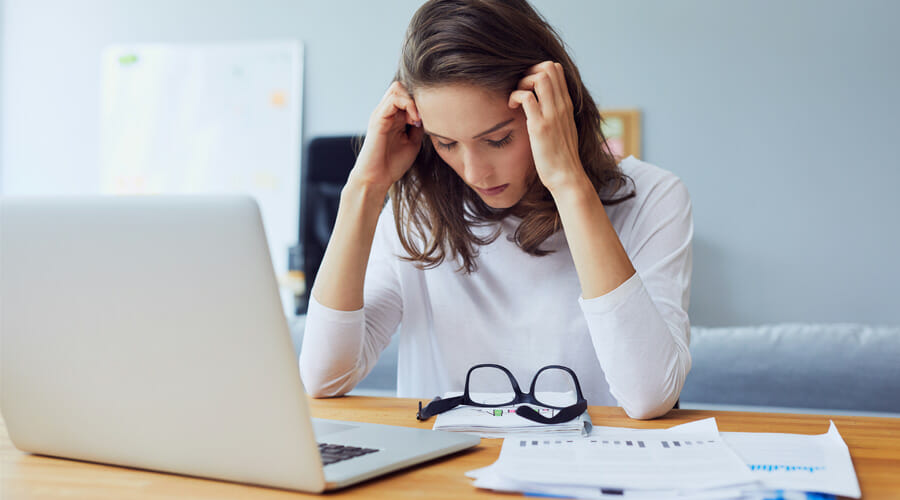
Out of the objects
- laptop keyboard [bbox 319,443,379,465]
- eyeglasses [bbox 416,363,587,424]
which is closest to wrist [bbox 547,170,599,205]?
eyeglasses [bbox 416,363,587,424]

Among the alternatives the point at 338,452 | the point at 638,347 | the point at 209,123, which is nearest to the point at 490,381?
the point at 638,347

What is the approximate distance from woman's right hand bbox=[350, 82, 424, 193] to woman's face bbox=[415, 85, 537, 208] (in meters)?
0.05

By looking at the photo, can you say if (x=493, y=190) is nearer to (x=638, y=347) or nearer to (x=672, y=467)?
(x=638, y=347)

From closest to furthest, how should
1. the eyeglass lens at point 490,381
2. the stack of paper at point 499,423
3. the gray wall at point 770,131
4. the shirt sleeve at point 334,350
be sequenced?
the stack of paper at point 499,423
the shirt sleeve at point 334,350
the eyeglass lens at point 490,381
the gray wall at point 770,131

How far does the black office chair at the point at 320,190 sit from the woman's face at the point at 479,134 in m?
1.86

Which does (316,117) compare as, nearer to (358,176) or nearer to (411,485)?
(358,176)

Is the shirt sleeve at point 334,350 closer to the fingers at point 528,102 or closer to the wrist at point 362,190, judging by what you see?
the wrist at point 362,190

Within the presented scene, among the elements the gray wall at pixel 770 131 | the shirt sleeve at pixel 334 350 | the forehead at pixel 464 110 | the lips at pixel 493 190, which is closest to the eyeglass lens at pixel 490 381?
the shirt sleeve at pixel 334 350

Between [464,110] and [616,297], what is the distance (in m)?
0.33

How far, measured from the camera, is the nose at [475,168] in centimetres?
107

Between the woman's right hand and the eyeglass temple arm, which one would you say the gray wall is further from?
the eyeglass temple arm

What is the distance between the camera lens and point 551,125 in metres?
1.03

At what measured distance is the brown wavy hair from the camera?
1036 millimetres

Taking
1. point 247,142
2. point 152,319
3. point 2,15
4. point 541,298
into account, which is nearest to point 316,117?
point 247,142
